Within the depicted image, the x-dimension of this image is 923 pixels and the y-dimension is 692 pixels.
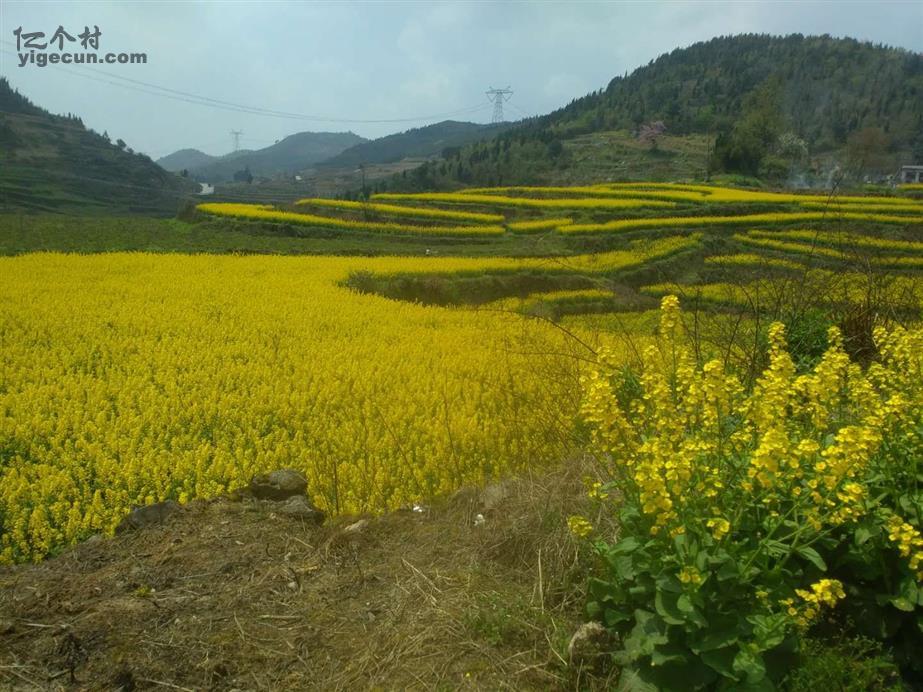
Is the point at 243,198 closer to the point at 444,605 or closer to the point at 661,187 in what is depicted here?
the point at 661,187

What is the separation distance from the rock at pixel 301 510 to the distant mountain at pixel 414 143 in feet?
376

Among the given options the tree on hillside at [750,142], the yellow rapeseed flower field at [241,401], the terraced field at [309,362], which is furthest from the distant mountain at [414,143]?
the yellow rapeseed flower field at [241,401]

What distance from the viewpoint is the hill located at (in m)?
46.2

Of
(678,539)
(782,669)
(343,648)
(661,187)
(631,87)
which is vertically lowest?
(343,648)

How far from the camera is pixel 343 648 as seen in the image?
2504mm

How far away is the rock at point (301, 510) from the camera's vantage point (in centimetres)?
361

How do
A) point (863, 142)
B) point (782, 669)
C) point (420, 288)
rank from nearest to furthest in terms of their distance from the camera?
point (782, 669), point (420, 288), point (863, 142)

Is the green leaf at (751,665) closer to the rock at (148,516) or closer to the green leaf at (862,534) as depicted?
the green leaf at (862,534)

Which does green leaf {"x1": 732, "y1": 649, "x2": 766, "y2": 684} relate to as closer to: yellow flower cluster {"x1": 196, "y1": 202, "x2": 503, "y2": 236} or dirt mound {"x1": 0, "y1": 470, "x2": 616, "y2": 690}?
dirt mound {"x1": 0, "y1": 470, "x2": 616, "y2": 690}

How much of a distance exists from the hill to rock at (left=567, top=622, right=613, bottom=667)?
141 ft

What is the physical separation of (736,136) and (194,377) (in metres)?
43.5

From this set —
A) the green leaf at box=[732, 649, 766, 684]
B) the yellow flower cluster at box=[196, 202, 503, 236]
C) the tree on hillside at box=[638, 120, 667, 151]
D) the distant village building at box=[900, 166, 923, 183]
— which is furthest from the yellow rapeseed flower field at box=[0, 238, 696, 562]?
the distant village building at box=[900, 166, 923, 183]

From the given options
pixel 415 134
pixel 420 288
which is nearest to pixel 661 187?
pixel 420 288

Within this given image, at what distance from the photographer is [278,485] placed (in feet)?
13.2
